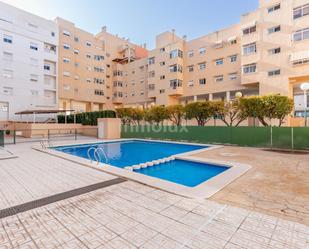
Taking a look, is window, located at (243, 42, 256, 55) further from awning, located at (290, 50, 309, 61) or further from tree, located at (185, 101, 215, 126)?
tree, located at (185, 101, 215, 126)

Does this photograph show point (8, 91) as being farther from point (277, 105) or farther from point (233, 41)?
point (233, 41)

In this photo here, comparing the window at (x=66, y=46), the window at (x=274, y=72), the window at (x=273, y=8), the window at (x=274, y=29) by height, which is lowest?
the window at (x=274, y=72)

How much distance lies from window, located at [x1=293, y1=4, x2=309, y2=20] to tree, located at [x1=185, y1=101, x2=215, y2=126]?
15.4 meters

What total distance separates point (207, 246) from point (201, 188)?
2281 millimetres

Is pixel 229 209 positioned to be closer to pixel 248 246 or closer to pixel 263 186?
pixel 248 246

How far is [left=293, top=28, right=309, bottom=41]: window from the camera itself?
20173 mm

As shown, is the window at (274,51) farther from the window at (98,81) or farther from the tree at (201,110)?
the window at (98,81)

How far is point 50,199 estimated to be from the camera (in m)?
4.21

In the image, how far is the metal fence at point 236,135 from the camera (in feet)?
40.6

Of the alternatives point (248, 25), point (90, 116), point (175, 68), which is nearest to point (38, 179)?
point (90, 116)

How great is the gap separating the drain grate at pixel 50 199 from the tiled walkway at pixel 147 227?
229mm

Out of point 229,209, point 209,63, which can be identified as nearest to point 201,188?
point 229,209

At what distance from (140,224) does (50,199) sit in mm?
2379

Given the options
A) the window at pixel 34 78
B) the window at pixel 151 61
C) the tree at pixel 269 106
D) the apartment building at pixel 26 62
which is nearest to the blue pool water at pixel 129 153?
the tree at pixel 269 106
